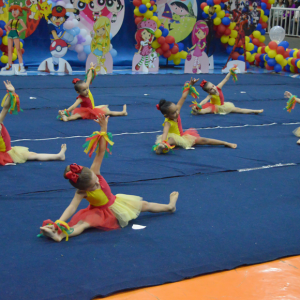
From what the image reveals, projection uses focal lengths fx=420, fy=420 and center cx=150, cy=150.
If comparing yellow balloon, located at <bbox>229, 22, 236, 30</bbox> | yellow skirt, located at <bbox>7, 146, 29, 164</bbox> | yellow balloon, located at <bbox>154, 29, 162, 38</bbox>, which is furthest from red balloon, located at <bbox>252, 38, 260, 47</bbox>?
yellow skirt, located at <bbox>7, 146, 29, 164</bbox>

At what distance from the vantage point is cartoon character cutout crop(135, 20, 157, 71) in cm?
1236

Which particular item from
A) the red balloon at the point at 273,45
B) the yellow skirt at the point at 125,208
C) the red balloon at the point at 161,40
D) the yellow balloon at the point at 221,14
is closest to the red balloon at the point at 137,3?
the red balloon at the point at 161,40

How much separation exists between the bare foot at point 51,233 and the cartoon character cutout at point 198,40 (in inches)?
410

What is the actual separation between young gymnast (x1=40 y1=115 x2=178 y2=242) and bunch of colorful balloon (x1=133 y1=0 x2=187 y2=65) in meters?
10.2

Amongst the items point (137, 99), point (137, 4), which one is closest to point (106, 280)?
point (137, 99)

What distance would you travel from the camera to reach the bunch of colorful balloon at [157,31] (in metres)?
12.7

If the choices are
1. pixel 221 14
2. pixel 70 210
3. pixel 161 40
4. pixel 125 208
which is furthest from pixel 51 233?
pixel 221 14

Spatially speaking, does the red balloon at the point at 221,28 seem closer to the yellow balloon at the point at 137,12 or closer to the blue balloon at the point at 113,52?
the yellow balloon at the point at 137,12

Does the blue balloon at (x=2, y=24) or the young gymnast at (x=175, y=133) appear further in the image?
the blue balloon at (x=2, y=24)

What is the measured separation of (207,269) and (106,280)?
2.01 feet

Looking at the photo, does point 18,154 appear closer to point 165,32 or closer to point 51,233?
point 51,233

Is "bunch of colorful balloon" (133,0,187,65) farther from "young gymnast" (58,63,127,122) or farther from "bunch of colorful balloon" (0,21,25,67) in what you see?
"young gymnast" (58,63,127,122)

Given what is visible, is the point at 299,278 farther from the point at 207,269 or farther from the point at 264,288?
the point at 207,269

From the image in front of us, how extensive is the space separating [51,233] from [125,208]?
60 cm
